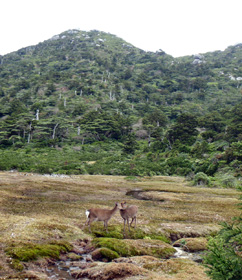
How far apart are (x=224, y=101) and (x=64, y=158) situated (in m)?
107

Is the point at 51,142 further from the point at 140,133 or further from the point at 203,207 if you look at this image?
the point at 203,207

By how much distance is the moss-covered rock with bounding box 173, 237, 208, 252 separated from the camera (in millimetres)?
16058

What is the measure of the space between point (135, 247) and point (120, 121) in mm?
92271

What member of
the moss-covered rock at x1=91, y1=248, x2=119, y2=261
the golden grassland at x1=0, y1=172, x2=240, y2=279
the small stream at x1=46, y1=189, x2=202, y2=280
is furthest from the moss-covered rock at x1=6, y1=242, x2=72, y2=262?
the moss-covered rock at x1=91, y1=248, x2=119, y2=261

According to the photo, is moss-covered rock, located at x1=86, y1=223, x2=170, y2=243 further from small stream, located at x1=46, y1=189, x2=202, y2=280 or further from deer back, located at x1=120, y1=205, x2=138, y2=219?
small stream, located at x1=46, y1=189, x2=202, y2=280

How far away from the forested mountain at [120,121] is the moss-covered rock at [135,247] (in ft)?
46.9

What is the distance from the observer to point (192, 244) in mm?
16422

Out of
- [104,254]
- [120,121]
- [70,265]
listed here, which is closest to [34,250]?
[70,265]

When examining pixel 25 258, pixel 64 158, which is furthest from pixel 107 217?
pixel 64 158

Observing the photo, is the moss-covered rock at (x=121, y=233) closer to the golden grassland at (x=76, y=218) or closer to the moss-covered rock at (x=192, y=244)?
the golden grassland at (x=76, y=218)

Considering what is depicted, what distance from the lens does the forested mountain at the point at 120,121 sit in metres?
64.1

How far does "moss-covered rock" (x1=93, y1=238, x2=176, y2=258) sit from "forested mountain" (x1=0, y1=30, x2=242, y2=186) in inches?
563

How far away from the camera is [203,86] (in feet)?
549

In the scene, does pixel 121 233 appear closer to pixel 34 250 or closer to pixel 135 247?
pixel 135 247
